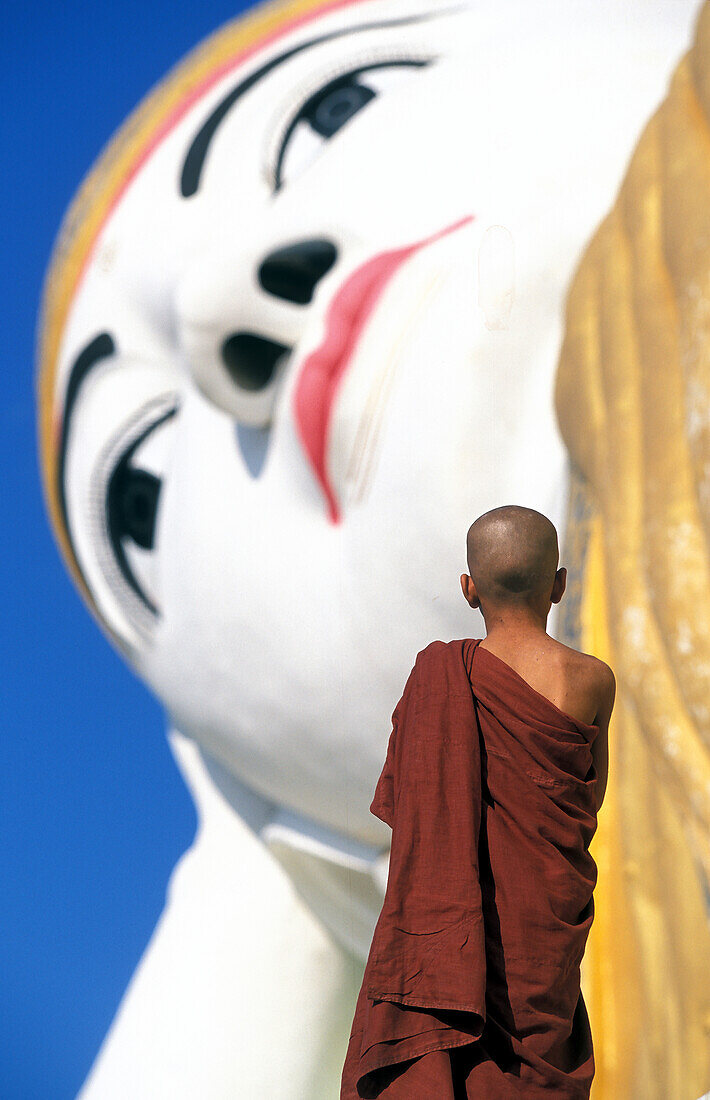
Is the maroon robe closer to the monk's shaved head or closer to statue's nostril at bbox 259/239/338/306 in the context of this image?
the monk's shaved head

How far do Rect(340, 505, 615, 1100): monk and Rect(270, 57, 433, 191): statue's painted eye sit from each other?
88 centimetres

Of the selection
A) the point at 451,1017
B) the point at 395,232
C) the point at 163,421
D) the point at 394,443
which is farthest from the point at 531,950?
the point at 163,421

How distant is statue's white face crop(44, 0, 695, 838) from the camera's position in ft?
3.41

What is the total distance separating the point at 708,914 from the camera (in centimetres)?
73

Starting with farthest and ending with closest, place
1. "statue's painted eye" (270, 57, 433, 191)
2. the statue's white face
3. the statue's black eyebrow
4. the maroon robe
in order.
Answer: the statue's black eyebrow
"statue's painted eye" (270, 57, 433, 191)
the statue's white face
the maroon robe

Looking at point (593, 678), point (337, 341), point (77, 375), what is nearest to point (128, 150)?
point (77, 375)

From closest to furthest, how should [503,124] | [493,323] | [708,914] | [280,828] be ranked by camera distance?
[708,914]
[493,323]
[503,124]
[280,828]

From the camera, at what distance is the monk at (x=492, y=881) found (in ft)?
1.89

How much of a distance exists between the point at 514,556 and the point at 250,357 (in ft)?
2.15

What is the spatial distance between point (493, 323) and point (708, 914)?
0.52m

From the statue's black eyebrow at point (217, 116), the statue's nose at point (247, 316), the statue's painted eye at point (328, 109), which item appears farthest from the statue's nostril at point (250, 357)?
the statue's black eyebrow at point (217, 116)

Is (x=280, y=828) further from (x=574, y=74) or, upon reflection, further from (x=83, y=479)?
(x=574, y=74)

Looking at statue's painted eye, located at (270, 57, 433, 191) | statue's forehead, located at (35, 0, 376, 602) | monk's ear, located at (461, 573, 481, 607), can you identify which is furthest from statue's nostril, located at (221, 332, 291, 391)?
monk's ear, located at (461, 573, 481, 607)

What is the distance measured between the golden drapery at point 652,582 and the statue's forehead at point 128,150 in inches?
32.2
